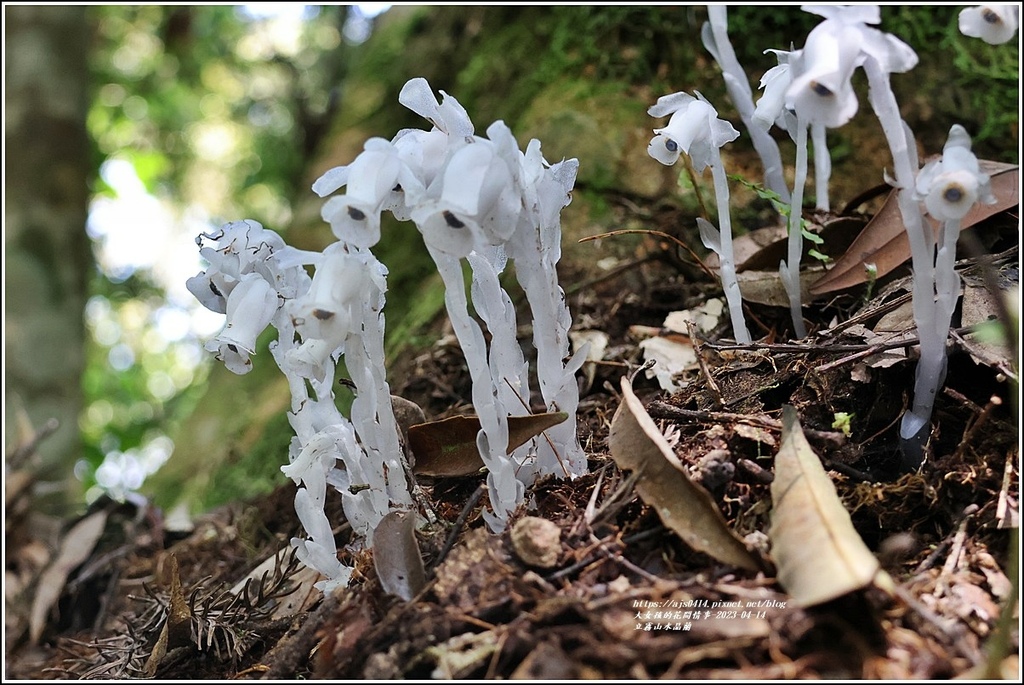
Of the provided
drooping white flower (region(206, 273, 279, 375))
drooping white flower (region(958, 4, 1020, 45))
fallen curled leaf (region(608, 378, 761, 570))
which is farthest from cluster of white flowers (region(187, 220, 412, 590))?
drooping white flower (region(958, 4, 1020, 45))

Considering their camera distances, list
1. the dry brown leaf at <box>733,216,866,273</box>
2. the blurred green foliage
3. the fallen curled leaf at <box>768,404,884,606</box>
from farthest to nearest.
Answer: the blurred green foliage → the dry brown leaf at <box>733,216,866,273</box> → the fallen curled leaf at <box>768,404,884,606</box>

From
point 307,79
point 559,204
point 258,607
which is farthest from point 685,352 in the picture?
point 307,79

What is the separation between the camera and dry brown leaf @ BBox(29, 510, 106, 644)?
211 centimetres

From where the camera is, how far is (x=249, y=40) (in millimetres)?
7957

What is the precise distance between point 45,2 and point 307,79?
3258 millimetres

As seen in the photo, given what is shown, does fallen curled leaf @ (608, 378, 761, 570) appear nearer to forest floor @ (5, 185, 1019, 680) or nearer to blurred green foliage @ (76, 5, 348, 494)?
forest floor @ (5, 185, 1019, 680)

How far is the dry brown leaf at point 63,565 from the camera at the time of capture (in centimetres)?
211

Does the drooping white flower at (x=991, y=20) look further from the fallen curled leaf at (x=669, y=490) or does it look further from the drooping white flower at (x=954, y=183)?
the fallen curled leaf at (x=669, y=490)

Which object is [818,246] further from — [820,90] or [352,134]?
[352,134]

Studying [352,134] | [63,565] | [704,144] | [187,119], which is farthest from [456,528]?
[187,119]

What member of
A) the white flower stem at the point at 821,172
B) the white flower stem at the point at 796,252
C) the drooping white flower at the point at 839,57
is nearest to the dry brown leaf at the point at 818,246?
the white flower stem at the point at 821,172

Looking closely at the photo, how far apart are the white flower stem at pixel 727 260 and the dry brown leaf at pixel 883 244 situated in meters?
0.24

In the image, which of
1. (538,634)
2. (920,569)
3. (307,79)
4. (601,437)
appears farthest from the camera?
(307,79)

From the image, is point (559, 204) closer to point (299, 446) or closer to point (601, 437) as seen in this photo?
point (601, 437)
